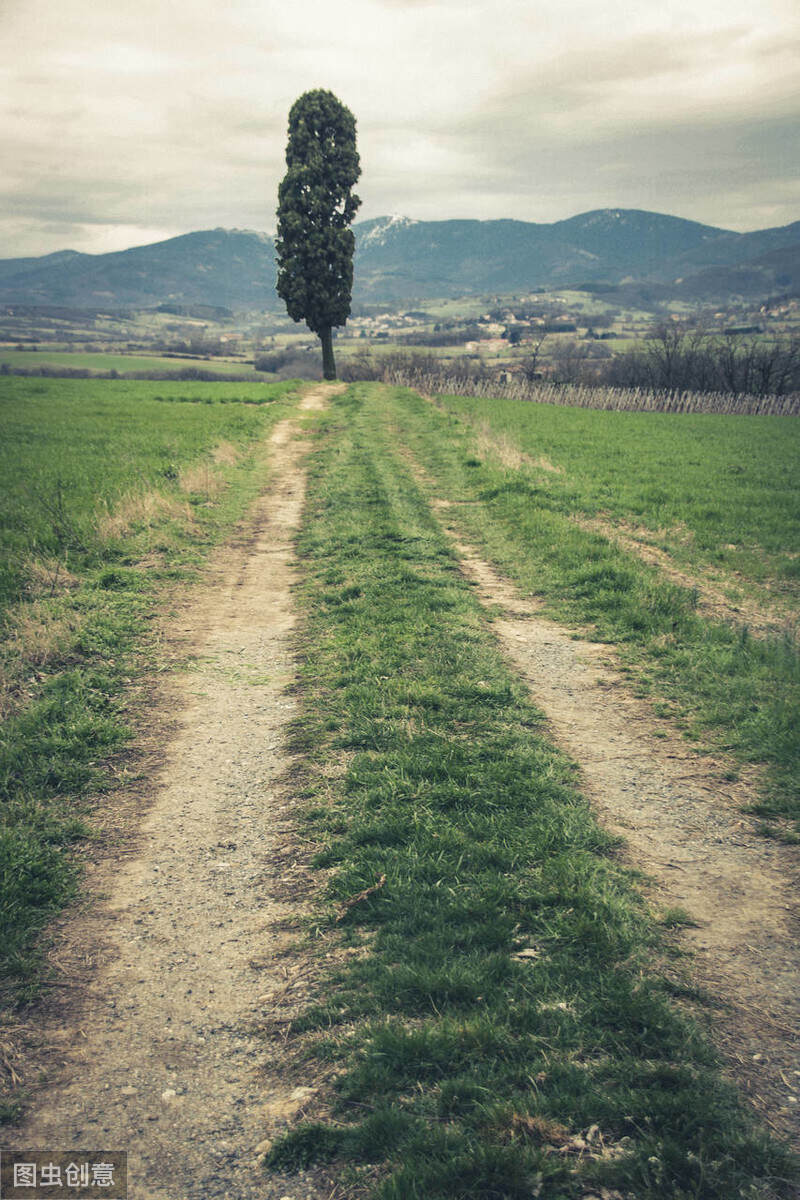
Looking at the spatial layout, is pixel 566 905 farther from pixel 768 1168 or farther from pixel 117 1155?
pixel 117 1155

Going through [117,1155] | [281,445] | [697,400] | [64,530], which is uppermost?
[697,400]

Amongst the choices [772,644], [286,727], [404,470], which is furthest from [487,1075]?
[404,470]

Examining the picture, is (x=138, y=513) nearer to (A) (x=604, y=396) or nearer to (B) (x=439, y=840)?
(B) (x=439, y=840)

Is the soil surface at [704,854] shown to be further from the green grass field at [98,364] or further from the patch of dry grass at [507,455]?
the green grass field at [98,364]

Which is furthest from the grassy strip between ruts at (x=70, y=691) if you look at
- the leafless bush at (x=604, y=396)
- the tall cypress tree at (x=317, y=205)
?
the leafless bush at (x=604, y=396)

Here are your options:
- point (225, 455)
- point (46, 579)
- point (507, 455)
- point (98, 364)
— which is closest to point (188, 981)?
point (46, 579)

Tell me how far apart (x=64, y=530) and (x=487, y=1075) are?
36.8 ft

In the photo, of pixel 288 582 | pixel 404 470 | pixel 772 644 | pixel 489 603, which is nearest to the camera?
pixel 772 644

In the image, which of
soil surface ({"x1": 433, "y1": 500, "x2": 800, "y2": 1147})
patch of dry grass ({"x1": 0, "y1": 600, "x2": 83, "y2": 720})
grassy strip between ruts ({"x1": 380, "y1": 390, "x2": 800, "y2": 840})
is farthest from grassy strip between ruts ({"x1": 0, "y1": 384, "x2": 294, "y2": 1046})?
grassy strip between ruts ({"x1": 380, "y1": 390, "x2": 800, "y2": 840})

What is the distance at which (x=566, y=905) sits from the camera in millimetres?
3957

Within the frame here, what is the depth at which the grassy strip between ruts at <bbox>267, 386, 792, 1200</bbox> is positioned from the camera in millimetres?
2641

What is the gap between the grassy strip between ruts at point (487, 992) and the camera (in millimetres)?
2641

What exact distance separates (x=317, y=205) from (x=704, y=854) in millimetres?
45546

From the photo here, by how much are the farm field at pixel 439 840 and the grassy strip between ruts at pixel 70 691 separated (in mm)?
38
